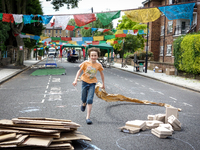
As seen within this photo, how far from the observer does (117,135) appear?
15.8ft

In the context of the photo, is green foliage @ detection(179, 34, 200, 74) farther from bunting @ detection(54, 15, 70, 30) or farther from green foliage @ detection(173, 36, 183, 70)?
bunting @ detection(54, 15, 70, 30)

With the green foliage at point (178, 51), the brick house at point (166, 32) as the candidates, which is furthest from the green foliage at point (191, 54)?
the brick house at point (166, 32)

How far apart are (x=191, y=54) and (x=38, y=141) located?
1619cm

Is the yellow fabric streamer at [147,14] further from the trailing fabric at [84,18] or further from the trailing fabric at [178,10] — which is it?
the trailing fabric at [84,18]

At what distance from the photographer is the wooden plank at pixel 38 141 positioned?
3.56 metres

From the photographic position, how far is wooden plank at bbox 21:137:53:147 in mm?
3559

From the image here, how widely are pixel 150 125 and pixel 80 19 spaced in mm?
13206

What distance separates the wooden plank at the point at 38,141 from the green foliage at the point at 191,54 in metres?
15.3

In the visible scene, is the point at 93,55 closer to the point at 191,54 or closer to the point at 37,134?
the point at 37,134

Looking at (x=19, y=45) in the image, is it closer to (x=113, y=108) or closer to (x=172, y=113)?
(x=113, y=108)

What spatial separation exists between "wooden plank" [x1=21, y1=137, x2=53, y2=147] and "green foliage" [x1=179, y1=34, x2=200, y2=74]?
603 inches

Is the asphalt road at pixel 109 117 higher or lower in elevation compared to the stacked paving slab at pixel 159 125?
lower

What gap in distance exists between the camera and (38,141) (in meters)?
3.66

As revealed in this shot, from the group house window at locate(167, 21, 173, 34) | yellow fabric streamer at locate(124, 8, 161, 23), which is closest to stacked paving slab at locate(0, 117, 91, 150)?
yellow fabric streamer at locate(124, 8, 161, 23)
